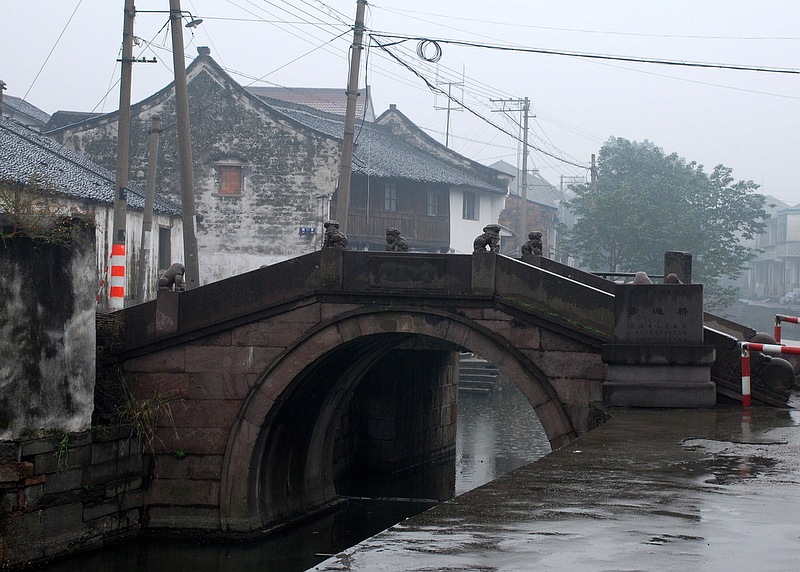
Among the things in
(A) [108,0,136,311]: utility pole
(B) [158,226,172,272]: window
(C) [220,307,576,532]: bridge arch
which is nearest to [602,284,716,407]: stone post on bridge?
(C) [220,307,576,532]: bridge arch

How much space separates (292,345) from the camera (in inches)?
488

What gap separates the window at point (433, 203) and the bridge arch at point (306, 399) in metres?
18.9

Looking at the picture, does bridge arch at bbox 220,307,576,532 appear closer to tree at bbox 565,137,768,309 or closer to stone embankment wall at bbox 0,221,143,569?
stone embankment wall at bbox 0,221,143,569

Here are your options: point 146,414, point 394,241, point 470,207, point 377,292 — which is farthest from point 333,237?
point 470,207

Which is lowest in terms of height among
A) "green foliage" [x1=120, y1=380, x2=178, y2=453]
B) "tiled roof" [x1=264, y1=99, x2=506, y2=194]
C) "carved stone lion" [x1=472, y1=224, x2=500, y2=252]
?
"green foliage" [x1=120, y1=380, x2=178, y2=453]

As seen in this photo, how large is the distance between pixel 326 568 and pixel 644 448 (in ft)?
13.5

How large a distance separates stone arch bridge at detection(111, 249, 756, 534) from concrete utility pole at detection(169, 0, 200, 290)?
5.89ft

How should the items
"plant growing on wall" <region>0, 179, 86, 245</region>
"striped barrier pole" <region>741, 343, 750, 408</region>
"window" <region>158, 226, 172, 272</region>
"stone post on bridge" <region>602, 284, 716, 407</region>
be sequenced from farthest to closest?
"window" <region>158, 226, 172, 272</region>
"plant growing on wall" <region>0, 179, 86, 245</region>
"stone post on bridge" <region>602, 284, 716, 407</region>
"striped barrier pole" <region>741, 343, 750, 408</region>

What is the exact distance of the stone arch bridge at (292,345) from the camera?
37.5ft

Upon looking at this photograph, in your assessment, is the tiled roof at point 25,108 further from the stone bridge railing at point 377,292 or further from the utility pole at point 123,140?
the stone bridge railing at point 377,292

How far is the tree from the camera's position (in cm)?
3506

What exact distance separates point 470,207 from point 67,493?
25865 mm

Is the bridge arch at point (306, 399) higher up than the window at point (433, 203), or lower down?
lower down

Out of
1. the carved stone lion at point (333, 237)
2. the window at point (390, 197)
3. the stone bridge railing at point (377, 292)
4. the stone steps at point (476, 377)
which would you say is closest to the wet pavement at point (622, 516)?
the stone bridge railing at point (377, 292)
